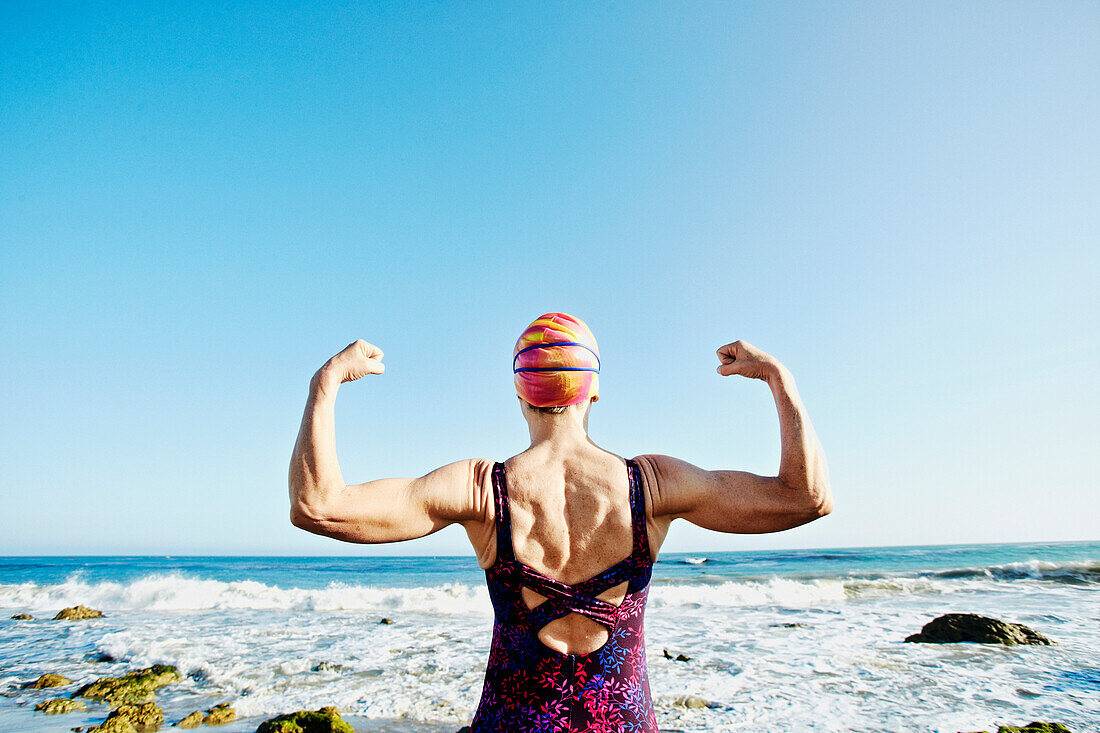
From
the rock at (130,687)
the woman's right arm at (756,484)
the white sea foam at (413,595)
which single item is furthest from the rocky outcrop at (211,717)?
the white sea foam at (413,595)

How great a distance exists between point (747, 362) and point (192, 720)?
7011mm

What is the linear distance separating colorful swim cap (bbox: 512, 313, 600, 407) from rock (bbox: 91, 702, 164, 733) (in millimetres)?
6496

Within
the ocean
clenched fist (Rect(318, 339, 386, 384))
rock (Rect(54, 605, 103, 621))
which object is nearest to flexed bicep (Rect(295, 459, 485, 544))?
clenched fist (Rect(318, 339, 386, 384))

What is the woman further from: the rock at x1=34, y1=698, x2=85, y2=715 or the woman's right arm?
the rock at x1=34, y1=698, x2=85, y2=715

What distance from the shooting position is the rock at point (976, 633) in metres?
9.34

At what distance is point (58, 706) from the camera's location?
6.66 meters

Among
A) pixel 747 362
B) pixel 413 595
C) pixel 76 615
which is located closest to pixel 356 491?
pixel 747 362

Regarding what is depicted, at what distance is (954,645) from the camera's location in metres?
9.20

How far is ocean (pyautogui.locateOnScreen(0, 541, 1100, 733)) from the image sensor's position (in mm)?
6414

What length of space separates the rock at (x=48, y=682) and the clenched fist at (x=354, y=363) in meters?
9.01

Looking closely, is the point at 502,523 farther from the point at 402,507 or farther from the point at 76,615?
the point at 76,615

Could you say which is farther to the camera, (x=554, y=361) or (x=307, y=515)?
(x=554, y=361)

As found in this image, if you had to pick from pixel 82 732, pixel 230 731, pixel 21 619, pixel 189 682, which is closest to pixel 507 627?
pixel 230 731

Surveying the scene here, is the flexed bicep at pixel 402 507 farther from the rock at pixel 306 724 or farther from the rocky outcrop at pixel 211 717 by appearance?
the rocky outcrop at pixel 211 717
